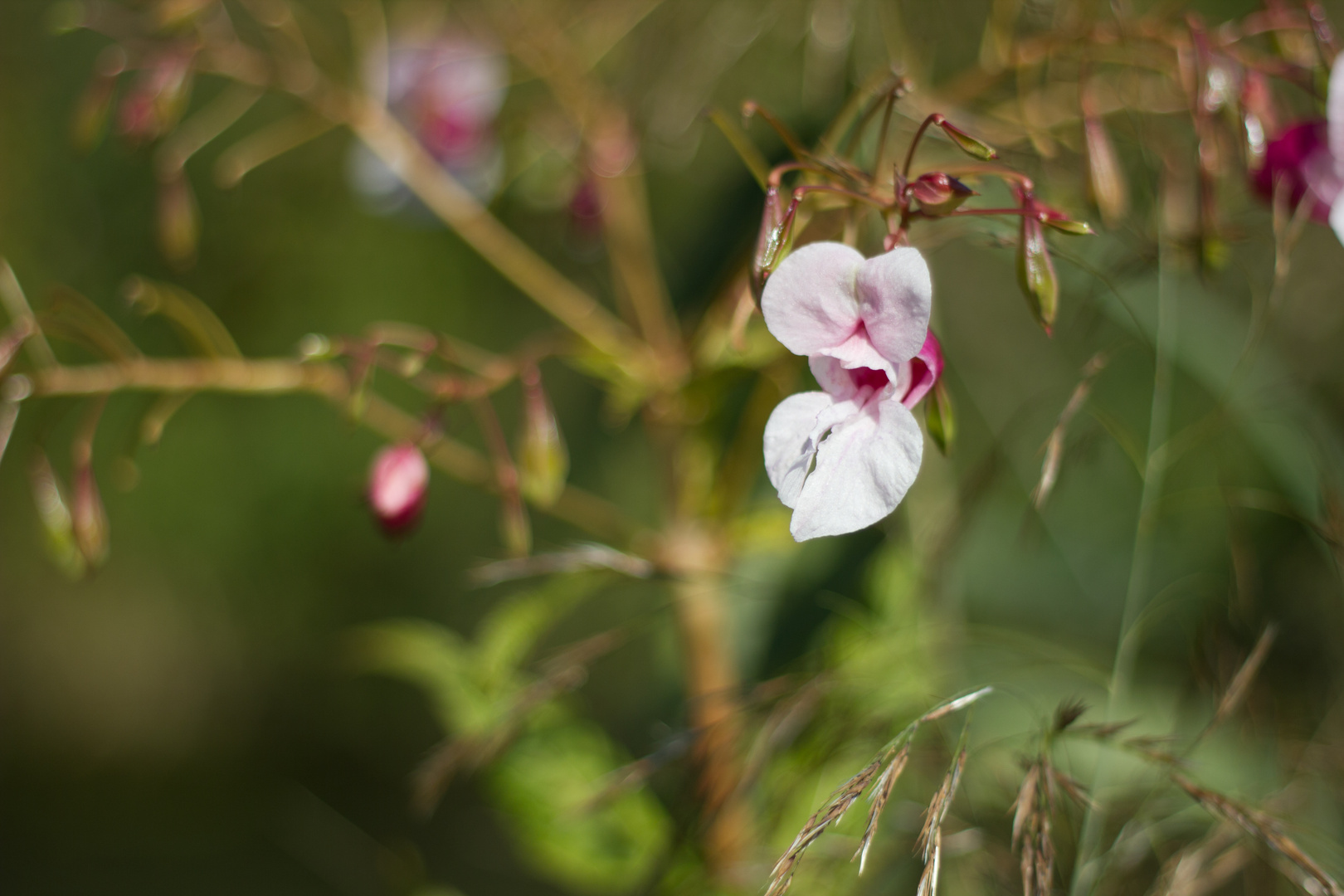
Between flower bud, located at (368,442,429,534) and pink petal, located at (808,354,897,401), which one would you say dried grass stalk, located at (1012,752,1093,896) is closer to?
pink petal, located at (808,354,897,401)

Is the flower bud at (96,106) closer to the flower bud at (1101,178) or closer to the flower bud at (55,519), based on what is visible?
the flower bud at (55,519)

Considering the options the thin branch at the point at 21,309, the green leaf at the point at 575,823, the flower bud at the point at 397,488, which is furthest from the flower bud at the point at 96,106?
the green leaf at the point at 575,823

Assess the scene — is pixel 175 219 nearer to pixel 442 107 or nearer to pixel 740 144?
pixel 442 107

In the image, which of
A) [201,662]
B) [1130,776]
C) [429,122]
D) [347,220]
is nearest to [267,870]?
[201,662]

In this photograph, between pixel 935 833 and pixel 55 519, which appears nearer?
pixel 935 833

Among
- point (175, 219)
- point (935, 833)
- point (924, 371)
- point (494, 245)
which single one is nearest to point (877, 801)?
point (935, 833)

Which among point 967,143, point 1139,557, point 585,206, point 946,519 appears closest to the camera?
point 967,143

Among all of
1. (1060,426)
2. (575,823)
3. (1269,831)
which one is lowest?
(575,823)
